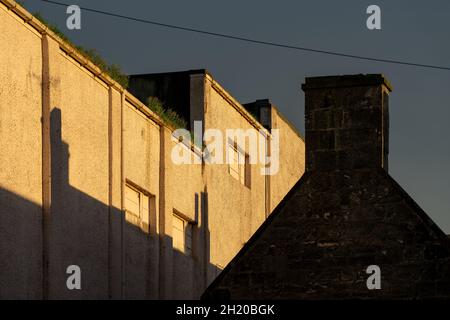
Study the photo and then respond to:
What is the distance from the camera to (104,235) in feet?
99.1

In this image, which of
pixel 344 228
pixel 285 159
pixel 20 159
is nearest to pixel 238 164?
pixel 285 159

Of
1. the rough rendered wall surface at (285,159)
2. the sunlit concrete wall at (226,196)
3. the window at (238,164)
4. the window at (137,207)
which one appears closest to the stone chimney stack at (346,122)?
the window at (137,207)

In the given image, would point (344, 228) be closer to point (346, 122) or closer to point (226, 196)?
point (346, 122)

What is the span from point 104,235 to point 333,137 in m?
8.16

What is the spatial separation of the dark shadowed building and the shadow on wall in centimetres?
475

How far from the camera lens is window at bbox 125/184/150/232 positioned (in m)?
32.2

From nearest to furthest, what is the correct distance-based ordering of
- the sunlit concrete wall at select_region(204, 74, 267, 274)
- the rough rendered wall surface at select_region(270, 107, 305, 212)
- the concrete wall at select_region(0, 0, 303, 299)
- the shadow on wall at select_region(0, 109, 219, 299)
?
the shadow on wall at select_region(0, 109, 219, 299), the concrete wall at select_region(0, 0, 303, 299), the sunlit concrete wall at select_region(204, 74, 267, 274), the rough rendered wall surface at select_region(270, 107, 305, 212)


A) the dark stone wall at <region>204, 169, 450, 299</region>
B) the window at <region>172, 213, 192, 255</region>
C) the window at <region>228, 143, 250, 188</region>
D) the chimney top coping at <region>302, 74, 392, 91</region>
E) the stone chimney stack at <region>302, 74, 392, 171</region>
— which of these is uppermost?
the window at <region>228, 143, 250, 188</region>

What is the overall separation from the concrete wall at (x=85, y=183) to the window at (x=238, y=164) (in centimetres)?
178

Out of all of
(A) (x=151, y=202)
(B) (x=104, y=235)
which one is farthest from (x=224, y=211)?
(B) (x=104, y=235)

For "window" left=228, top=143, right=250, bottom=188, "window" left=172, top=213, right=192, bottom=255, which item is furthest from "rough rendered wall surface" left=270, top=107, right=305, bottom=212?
"window" left=172, top=213, right=192, bottom=255

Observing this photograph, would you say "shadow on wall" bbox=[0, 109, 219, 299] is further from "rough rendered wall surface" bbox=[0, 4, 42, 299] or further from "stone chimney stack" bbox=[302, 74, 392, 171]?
"stone chimney stack" bbox=[302, 74, 392, 171]

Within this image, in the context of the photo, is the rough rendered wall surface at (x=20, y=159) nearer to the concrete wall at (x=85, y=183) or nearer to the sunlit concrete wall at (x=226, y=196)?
the concrete wall at (x=85, y=183)
